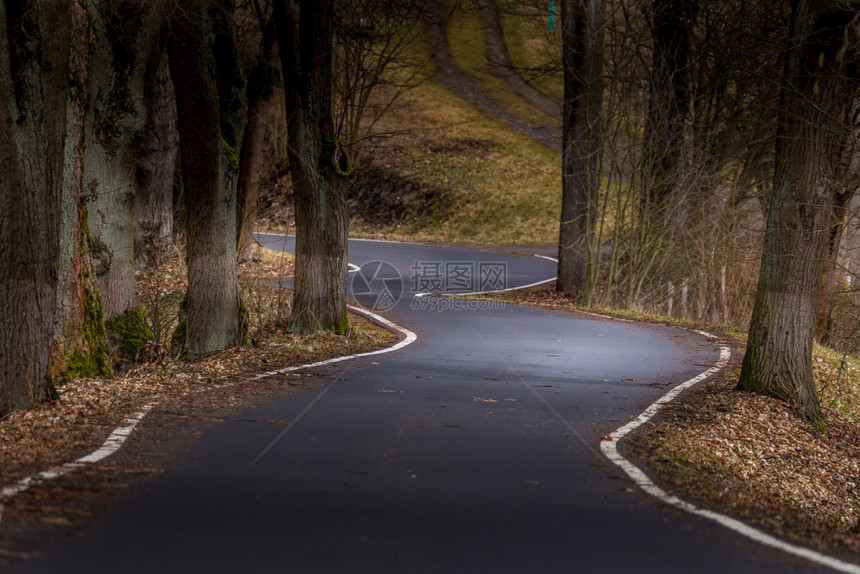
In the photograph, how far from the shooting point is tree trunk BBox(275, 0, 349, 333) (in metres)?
15.8

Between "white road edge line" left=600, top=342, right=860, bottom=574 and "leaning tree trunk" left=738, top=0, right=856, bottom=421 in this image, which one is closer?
"white road edge line" left=600, top=342, right=860, bottom=574

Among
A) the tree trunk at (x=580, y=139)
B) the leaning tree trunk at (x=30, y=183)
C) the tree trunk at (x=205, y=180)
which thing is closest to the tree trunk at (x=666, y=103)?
the tree trunk at (x=580, y=139)

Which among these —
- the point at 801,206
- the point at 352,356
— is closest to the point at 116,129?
the point at 352,356

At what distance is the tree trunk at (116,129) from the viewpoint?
42.5 feet

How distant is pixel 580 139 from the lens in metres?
26.2

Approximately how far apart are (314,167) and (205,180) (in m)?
2.39

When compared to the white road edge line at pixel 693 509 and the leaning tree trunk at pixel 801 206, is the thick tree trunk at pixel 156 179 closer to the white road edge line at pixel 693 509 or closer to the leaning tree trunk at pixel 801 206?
the leaning tree trunk at pixel 801 206

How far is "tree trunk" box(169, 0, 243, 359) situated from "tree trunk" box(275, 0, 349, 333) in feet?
4.93

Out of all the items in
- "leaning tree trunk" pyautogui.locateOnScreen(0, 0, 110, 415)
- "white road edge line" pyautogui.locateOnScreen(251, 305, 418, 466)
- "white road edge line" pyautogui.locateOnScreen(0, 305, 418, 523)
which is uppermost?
"leaning tree trunk" pyautogui.locateOnScreen(0, 0, 110, 415)

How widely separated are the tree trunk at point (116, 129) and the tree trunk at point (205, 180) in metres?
0.57

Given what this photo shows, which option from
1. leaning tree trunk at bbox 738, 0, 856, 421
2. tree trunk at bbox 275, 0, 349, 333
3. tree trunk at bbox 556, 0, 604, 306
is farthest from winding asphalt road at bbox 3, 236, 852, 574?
tree trunk at bbox 556, 0, 604, 306

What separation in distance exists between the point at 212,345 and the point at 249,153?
1150cm

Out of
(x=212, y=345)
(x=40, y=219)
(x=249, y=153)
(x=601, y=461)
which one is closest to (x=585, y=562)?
(x=601, y=461)

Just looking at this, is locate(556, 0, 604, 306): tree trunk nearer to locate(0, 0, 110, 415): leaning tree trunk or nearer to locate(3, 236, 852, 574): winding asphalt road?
locate(3, 236, 852, 574): winding asphalt road
